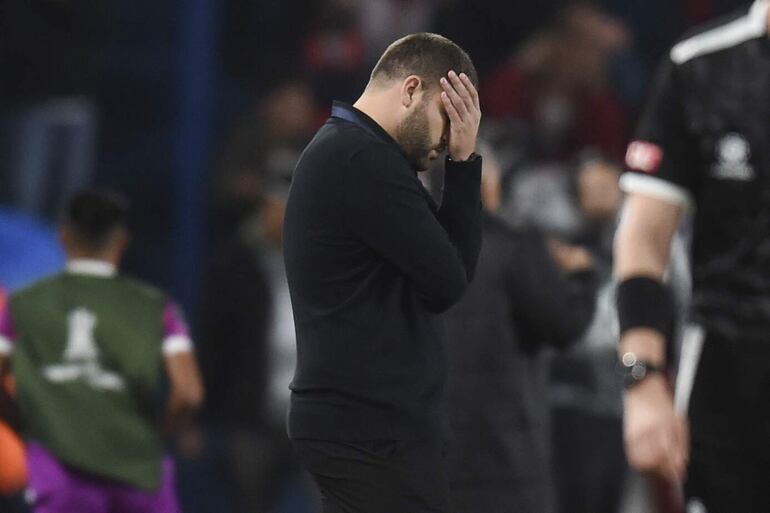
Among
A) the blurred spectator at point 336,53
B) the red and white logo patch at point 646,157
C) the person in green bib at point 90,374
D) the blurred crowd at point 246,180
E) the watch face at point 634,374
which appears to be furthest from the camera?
the blurred spectator at point 336,53

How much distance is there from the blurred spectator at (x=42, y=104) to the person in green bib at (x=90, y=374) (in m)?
2.73

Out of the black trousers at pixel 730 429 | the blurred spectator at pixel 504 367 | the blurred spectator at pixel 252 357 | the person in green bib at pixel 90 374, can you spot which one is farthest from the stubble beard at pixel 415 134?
the blurred spectator at pixel 252 357

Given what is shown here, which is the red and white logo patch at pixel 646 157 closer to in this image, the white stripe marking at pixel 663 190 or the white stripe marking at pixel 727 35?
the white stripe marking at pixel 663 190

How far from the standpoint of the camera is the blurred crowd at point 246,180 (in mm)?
8047

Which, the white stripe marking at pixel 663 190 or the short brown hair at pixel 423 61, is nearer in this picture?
the white stripe marking at pixel 663 190

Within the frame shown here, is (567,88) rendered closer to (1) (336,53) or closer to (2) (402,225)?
(1) (336,53)

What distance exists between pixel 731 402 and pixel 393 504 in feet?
2.88

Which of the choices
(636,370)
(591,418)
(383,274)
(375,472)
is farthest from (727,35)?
(591,418)

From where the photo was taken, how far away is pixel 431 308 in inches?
140

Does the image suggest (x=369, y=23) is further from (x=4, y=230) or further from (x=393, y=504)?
(x=393, y=504)

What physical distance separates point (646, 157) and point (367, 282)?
2.36ft

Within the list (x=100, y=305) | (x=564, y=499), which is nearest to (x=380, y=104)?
(x=100, y=305)

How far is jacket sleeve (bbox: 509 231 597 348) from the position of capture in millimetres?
5211

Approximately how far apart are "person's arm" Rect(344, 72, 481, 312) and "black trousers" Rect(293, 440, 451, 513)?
312mm
